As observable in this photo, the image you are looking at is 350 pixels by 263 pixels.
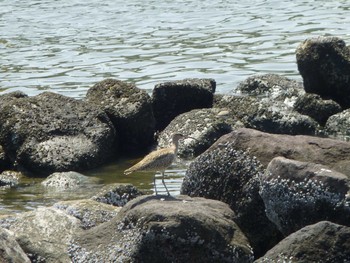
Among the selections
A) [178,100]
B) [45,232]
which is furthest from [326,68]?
[45,232]

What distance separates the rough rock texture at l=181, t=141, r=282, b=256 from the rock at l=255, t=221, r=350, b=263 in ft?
5.23

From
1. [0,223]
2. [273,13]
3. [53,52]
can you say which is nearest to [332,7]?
[273,13]

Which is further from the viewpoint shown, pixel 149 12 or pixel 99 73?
pixel 149 12

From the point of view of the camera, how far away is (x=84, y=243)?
10648mm

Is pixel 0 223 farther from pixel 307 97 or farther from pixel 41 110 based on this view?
pixel 307 97

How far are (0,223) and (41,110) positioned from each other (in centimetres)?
619

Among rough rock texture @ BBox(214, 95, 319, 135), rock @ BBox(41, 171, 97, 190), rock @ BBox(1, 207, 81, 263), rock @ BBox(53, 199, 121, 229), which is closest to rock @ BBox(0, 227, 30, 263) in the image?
rock @ BBox(1, 207, 81, 263)

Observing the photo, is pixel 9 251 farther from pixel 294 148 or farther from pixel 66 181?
pixel 66 181

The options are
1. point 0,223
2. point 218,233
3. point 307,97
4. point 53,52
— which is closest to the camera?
point 218,233

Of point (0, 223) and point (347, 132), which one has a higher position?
point (0, 223)

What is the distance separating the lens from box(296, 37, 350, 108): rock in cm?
1925

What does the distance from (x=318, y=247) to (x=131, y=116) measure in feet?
28.8

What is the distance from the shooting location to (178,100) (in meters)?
19.0

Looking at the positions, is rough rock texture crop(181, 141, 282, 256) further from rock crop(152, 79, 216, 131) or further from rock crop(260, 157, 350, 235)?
rock crop(152, 79, 216, 131)
